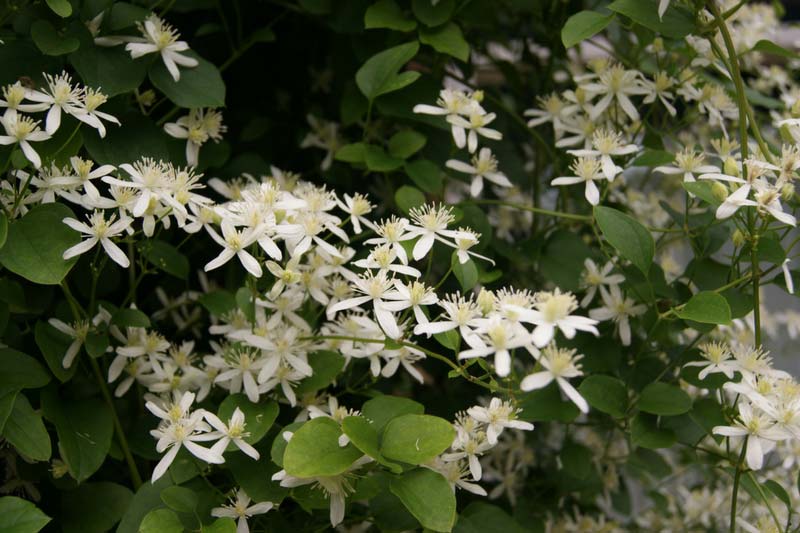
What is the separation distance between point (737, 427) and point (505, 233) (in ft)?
1.71

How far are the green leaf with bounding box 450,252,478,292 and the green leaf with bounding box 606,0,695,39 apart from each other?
0.89ft

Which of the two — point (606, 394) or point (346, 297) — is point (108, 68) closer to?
point (346, 297)

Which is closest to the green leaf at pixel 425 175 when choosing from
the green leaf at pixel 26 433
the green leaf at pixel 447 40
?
the green leaf at pixel 447 40

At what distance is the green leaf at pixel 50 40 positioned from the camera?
2.46 ft

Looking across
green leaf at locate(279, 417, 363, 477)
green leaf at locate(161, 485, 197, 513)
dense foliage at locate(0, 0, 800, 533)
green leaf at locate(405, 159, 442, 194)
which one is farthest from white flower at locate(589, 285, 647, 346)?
green leaf at locate(161, 485, 197, 513)

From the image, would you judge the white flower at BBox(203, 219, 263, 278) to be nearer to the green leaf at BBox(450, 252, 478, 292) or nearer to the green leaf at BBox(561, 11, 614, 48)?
the green leaf at BBox(450, 252, 478, 292)

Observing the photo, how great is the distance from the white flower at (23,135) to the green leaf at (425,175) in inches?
14.6

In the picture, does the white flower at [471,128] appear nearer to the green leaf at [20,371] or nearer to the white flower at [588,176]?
the white flower at [588,176]

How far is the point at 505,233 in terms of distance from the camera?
1.18 m

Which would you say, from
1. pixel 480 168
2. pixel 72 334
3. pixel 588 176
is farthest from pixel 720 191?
pixel 72 334

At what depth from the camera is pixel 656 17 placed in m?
0.77

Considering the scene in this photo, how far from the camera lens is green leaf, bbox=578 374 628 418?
0.74 meters

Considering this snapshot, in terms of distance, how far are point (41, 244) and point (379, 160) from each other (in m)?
0.36

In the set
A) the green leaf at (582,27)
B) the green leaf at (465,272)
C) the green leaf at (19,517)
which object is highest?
the green leaf at (582,27)
